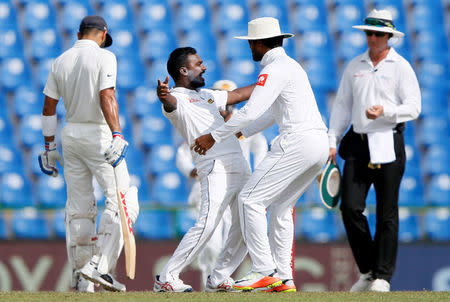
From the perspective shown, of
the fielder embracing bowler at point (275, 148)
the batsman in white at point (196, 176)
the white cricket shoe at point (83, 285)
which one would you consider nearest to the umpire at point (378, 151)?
the fielder embracing bowler at point (275, 148)

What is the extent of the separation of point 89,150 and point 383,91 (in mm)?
2200

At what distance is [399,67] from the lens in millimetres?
6289

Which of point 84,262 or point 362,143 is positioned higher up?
point 362,143

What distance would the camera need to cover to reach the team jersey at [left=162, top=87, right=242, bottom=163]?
5.87m

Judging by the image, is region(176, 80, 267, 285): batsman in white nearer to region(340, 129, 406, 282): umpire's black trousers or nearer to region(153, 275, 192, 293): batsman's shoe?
region(340, 129, 406, 282): umpire's black trousers

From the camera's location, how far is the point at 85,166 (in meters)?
6.07

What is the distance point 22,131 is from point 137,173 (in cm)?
158

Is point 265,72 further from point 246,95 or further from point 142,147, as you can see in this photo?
point 142,147

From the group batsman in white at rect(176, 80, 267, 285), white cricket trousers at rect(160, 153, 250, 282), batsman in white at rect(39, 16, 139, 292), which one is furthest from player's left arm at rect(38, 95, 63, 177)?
batsman in white at rect(176, 80, 267, 285)

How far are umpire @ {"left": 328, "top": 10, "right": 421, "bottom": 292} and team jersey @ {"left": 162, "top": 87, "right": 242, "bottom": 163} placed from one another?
971 millimetres

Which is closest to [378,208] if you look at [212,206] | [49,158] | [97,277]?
[212,206]

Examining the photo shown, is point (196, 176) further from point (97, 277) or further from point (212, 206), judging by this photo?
point (97, 277)

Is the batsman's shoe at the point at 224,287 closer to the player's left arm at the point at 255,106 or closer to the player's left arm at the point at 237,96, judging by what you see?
the player's left arm at the point at 255,106

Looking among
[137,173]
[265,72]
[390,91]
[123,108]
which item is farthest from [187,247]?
[123,108]
